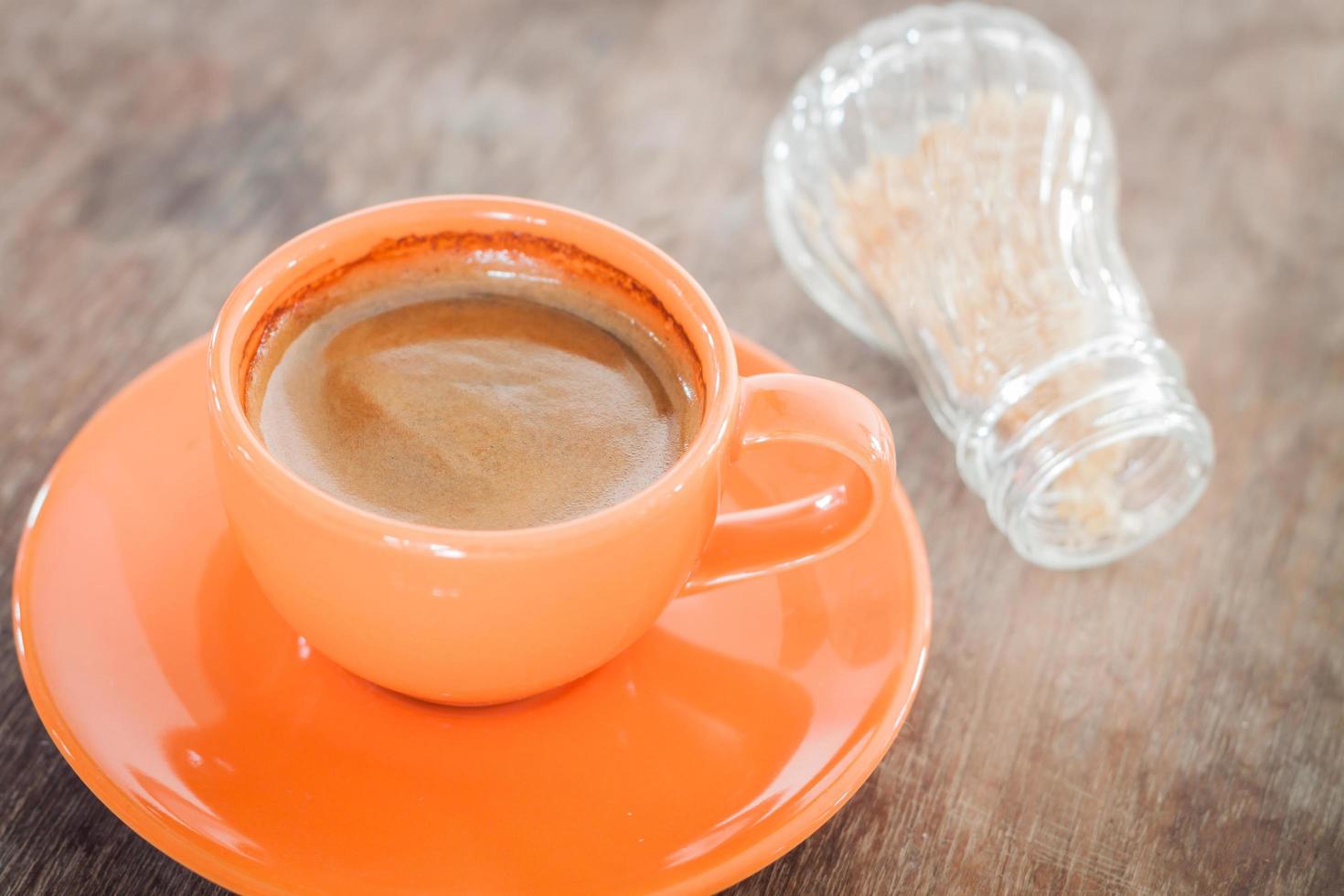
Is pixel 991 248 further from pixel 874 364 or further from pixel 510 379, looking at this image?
pixel 510 379

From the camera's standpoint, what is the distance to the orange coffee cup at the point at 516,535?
61 centimetres

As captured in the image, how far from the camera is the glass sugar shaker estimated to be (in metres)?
0.91

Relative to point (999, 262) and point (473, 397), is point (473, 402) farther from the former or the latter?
point (999, 262)

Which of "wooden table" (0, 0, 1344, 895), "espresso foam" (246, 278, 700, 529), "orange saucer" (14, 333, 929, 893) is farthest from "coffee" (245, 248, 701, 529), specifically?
"wooden table" (0, 0, 1344, 895)

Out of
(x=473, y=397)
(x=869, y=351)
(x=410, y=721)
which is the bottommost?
(x=869, y=351)

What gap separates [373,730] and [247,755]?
0.06 meters

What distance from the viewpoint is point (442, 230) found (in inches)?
31.2

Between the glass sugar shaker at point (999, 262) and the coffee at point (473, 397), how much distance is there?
0.28m

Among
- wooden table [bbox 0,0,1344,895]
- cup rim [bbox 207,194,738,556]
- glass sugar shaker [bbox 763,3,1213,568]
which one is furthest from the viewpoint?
glass sugar shaker [bbox 763,3,1213,568]

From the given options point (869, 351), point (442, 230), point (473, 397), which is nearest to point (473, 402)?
point (473, 397)

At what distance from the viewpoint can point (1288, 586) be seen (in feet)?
3.09

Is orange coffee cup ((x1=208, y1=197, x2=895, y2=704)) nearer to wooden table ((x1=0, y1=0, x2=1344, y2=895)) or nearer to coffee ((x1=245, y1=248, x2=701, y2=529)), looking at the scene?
coffee ((x1=245, y1=248, x2=701, y2=529))

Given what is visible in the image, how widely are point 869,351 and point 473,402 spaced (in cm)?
45

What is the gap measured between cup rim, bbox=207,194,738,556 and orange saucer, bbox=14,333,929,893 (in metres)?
0.12
